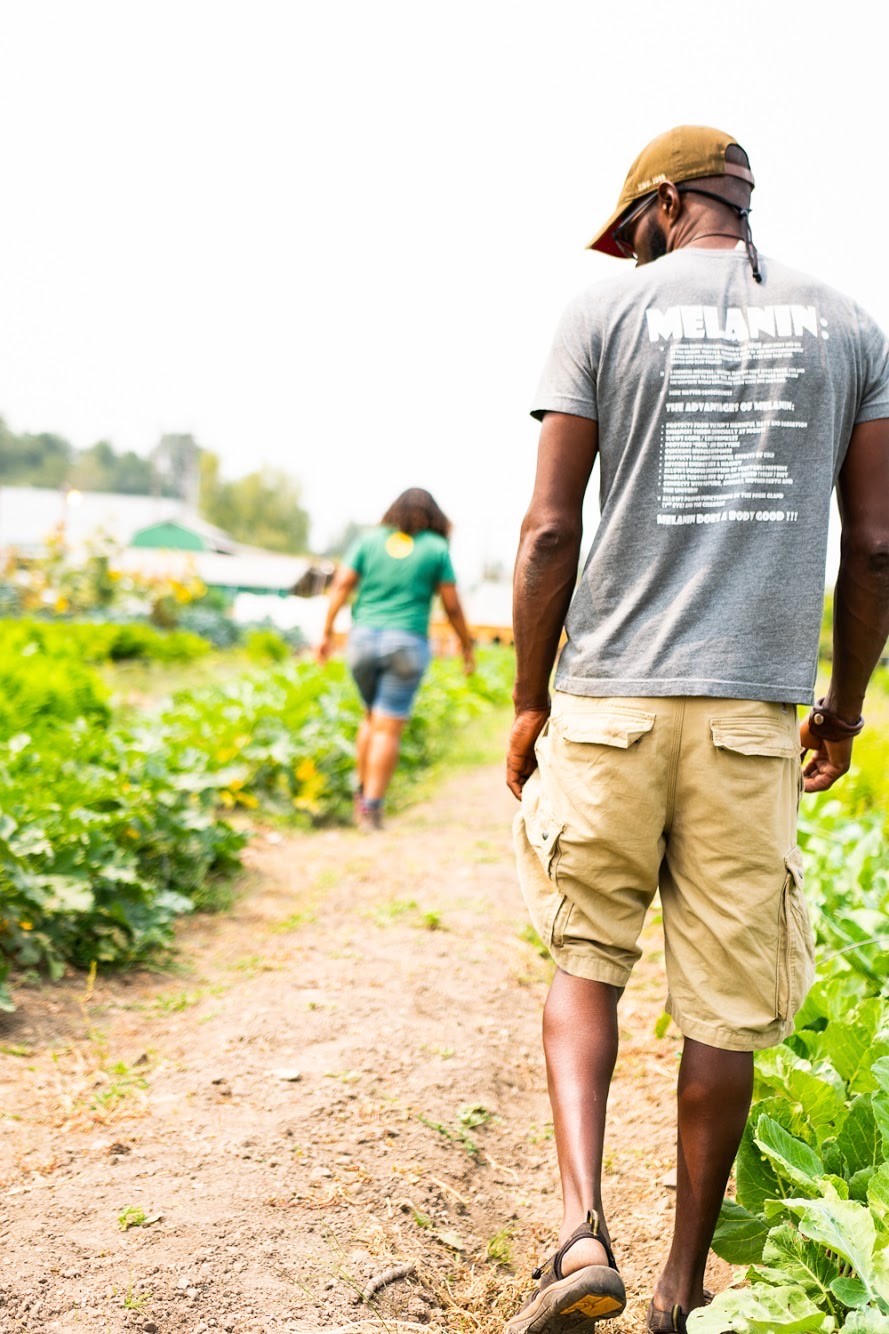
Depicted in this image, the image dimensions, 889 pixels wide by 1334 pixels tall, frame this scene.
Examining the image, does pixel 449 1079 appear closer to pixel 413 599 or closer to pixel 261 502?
pixel 413 599

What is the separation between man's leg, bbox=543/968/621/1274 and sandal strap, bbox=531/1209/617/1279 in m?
0.04

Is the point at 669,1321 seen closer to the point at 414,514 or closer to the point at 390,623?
the point at 390,623

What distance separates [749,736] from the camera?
78.9 inches

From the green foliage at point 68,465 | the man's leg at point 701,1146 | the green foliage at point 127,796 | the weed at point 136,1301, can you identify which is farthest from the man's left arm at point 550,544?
the green foliage at point 68,465

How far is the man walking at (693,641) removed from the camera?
6.64 feet

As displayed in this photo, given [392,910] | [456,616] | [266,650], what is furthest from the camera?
[266,650]

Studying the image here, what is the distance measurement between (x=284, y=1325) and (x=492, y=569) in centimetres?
6811

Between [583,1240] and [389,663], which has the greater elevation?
[389,663]

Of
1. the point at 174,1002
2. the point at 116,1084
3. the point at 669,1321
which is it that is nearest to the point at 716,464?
the point at 669,1321

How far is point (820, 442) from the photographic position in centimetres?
204

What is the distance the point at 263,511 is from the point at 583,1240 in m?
92.1

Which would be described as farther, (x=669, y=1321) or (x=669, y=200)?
(x=669, y=200)

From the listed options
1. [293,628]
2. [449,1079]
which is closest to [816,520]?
[449,1079]

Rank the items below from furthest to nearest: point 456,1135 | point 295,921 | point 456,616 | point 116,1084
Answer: point 456,616, point 295,921, point 116,1084, point 456,1135
